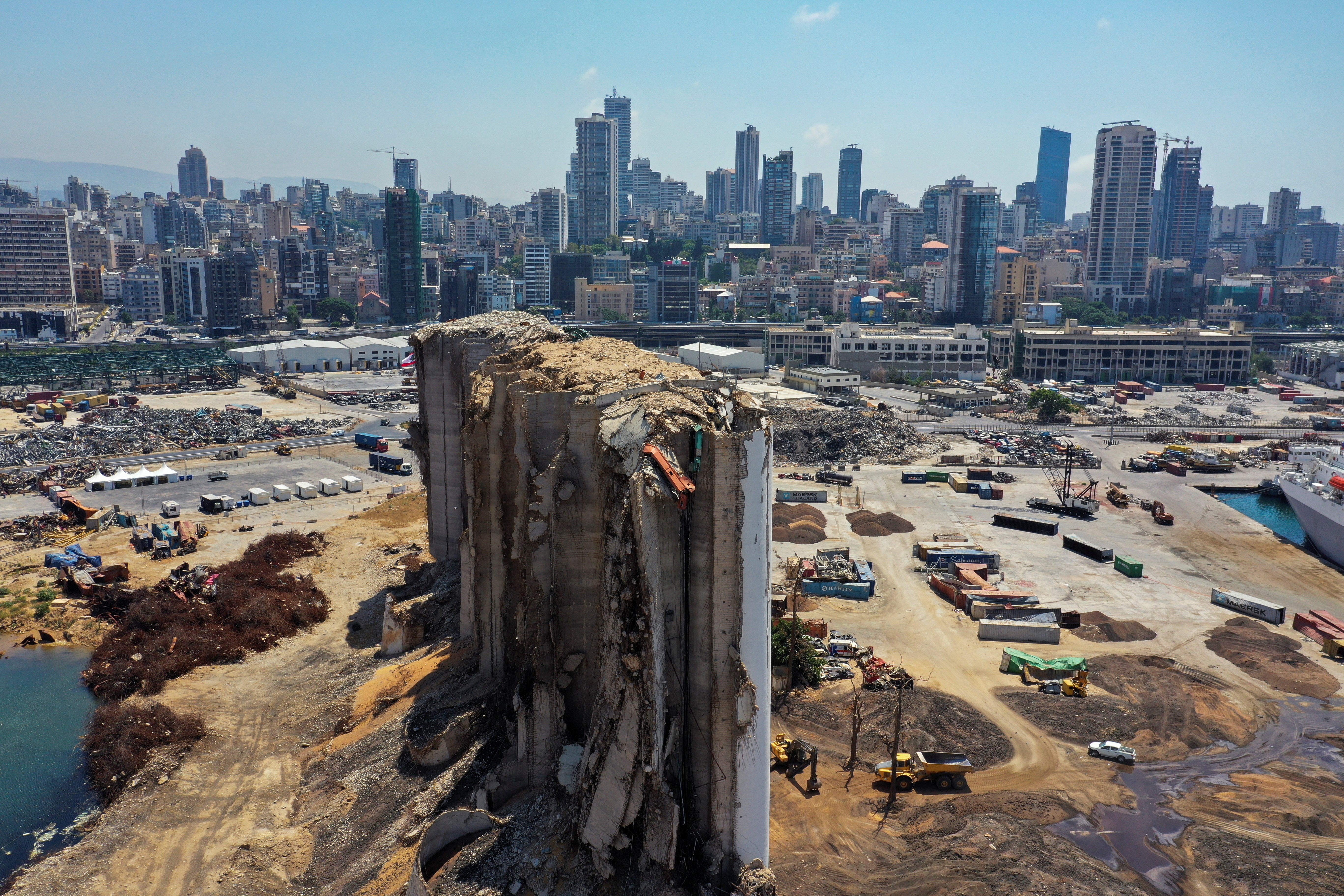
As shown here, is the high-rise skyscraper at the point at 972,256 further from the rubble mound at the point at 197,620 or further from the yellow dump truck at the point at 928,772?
the yellow dump truck at the point at 928,772

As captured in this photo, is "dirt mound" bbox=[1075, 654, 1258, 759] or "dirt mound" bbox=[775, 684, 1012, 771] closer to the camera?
"dirt mound" bbox=[775, 684, 1012, 771]

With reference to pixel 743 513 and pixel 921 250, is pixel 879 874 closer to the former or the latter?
pixel 743 513

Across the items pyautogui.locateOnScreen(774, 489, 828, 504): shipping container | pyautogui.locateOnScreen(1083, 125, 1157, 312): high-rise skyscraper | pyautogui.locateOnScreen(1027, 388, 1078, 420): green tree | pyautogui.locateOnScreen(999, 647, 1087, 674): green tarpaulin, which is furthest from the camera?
pyautogui.locateOnScreen(1083, 125, 1157, 312): high-rise skyscraper

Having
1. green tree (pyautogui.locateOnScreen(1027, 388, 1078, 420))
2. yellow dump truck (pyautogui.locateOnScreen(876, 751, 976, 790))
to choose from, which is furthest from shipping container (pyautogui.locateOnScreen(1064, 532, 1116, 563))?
green tree (pyautogui.locateOnScreen(1027, 388, 1078, 420))

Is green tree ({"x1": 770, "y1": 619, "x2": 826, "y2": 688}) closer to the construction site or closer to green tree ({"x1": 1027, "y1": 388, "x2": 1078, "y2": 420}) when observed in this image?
the construction site

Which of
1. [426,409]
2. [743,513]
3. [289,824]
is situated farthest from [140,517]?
[743,513]

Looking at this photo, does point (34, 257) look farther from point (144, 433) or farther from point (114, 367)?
point (144, 433)

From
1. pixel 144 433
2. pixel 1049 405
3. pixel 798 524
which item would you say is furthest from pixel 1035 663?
pixel 144 433
